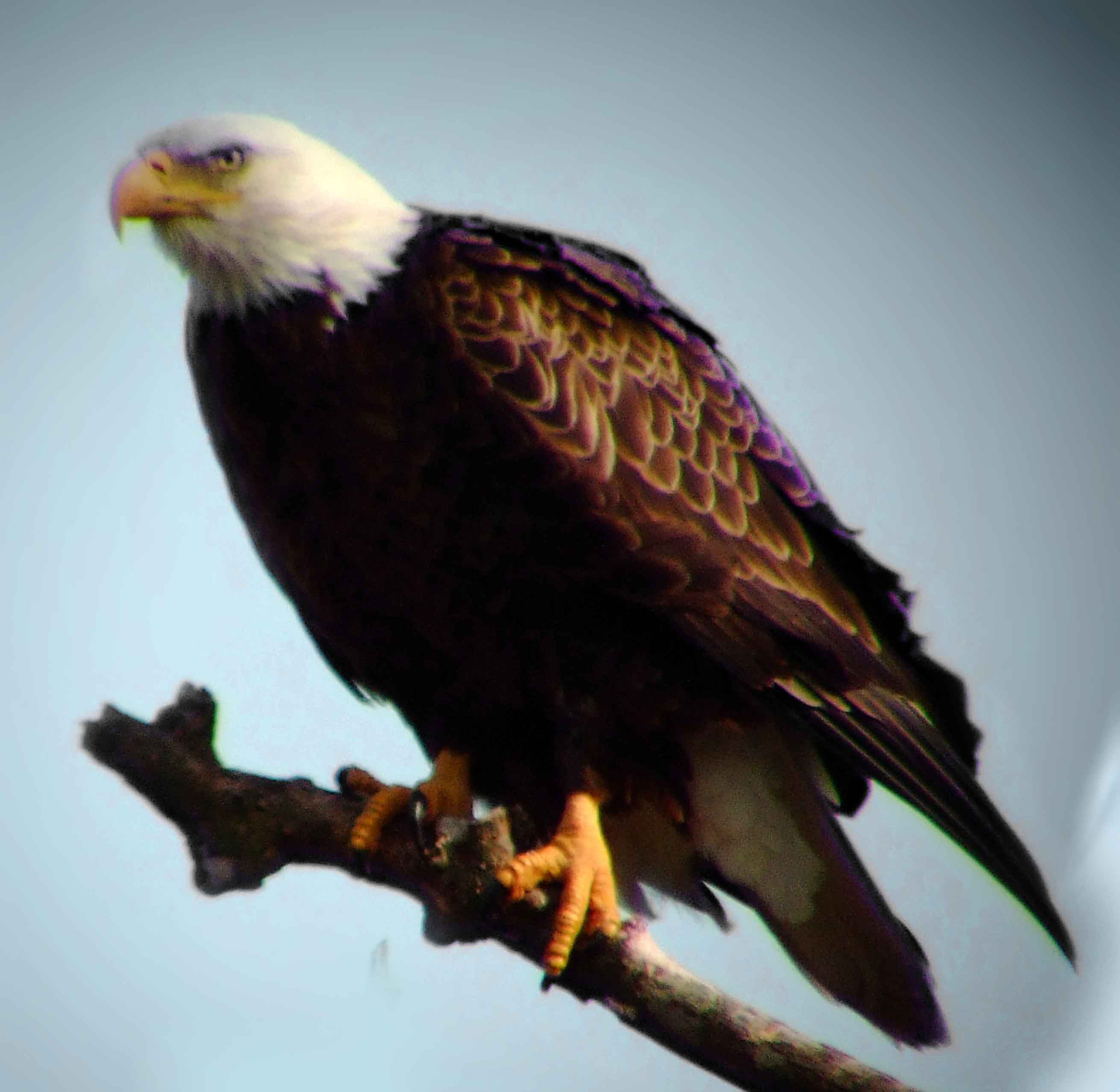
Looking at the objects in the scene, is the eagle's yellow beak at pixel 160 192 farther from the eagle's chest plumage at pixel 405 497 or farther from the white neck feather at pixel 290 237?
the eagle's chest plumage at pixel 405 497

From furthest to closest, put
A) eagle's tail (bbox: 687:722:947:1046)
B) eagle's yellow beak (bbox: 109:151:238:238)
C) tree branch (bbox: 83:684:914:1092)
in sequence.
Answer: eagle's tail (bbox: 687:722:947:1046) → eagle's yellow beak (bbox: 109:151:238:238) → tree branch (bbox: 83:684:914:1092)

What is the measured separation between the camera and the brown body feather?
215 centimetres

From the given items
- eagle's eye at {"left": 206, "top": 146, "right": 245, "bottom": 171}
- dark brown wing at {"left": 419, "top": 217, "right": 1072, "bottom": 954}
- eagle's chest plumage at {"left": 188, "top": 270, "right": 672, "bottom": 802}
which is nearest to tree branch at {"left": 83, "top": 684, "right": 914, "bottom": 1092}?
eagle's chest plumage at {"left": 188, "top": 270, "right": 672, "bottom": 802}

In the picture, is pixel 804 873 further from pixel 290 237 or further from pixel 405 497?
pixel 290 237

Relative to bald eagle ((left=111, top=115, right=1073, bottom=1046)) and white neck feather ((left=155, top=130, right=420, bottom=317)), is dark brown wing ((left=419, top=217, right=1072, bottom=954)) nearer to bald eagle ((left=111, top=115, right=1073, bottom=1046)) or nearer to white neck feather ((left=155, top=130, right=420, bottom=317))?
bald eagle ((left=111, top=115, right=1073, bottom=1046))

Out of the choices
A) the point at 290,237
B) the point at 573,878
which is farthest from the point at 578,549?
the point at 290,237

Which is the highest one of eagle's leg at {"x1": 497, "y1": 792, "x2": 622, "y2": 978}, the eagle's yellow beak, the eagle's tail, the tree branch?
the eagle's yellow beak

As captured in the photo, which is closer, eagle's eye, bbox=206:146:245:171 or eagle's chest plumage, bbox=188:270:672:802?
eagle's chest plumage, bbox=188:270:672:802

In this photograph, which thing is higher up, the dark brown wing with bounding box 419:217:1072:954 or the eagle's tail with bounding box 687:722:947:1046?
the dark brown wing with bounding box 419:217:1072:954

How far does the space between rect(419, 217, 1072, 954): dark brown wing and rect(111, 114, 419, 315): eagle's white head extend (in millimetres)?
128

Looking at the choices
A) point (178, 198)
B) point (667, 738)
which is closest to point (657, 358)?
point (667, 738)

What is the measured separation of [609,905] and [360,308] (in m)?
0.90

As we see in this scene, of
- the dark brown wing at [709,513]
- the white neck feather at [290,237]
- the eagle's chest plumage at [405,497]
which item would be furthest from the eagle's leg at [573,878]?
the white neck feather at [290,237]

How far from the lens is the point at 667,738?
7.62ft
